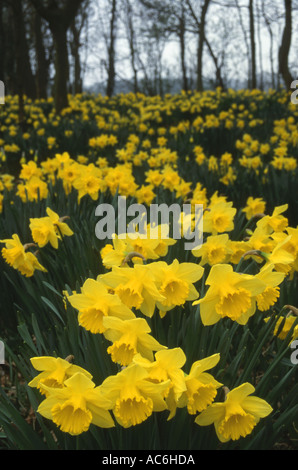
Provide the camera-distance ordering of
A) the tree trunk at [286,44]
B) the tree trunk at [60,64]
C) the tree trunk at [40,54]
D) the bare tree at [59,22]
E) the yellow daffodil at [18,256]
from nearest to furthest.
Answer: the yellow daffodil at [18,256], the bare tree at [59,22], the tree trunk at [60,64], the tree trunk at [286,44], the tree trunk at [40,54]

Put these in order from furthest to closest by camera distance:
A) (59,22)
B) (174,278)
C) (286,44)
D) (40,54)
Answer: (40,54) → (286,44) → (59,22) → (174,278)

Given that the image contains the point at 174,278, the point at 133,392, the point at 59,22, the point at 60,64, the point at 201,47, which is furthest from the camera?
the point at 201,47

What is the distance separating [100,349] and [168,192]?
74.3 inches

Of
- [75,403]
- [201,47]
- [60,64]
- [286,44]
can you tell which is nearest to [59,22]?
[60,64]

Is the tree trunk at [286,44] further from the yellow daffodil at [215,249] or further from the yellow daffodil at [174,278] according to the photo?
the yellow daffodil at [174,278]

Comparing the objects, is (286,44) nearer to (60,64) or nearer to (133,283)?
(60,64)

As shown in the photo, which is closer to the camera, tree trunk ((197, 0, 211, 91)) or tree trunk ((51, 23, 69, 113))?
tree trunk ((51, 23, 69, 113))

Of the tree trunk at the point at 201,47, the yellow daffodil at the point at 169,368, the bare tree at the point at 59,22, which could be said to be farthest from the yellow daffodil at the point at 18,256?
the tree trunk at the point at 201,47

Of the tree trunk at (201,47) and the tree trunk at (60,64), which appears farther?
the tree trunk at (201,47)

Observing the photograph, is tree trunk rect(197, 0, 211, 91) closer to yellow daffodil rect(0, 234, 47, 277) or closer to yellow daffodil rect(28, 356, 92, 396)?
yellow daffodil rect(0, 234, 47, 277)

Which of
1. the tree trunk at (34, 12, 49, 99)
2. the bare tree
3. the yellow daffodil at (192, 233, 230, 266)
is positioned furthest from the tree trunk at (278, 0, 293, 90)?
the yellow daffodil at (192, 233, 230, 266)

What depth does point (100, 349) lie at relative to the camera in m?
1.13

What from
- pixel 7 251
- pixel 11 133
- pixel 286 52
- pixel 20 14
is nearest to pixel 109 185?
pixel 7 251
